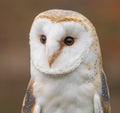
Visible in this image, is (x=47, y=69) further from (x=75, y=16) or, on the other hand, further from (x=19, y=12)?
(x=19, y=12)

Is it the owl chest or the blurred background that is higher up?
the owl chest

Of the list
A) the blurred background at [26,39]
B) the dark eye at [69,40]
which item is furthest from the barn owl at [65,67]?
the blurred background at [26,39]

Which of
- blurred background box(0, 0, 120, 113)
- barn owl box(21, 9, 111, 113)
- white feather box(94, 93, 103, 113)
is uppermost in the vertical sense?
barn owl box(21, 9, 111, 113)

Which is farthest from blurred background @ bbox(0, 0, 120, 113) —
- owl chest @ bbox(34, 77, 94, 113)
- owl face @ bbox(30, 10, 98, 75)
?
owl face @ bbox(30, 10, 98, 75)

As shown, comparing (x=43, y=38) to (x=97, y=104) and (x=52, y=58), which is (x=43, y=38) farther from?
(x=97, y=104)

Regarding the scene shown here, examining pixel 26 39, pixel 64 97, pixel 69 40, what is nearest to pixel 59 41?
pixel 69 40

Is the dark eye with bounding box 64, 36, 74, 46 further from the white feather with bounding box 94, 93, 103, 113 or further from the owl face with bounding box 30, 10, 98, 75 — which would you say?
the white feather with bounding box 94, 93, 103, 113

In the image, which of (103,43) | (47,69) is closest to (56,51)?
(47,69)
